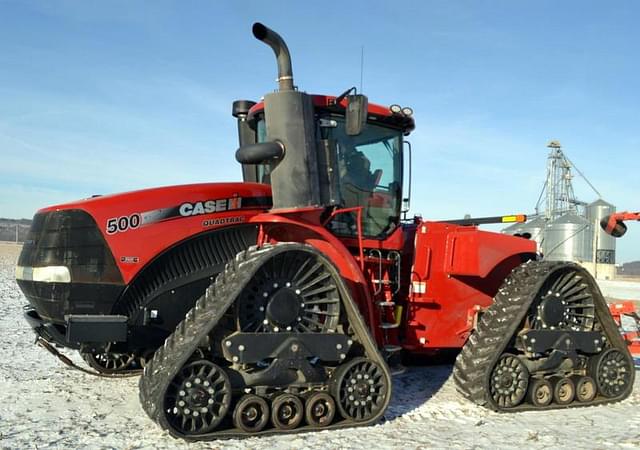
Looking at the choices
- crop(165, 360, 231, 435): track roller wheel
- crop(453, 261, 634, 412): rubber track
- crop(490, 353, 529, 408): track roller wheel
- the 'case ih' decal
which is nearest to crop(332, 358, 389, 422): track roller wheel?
crop(165, 360, 231, 435): track roller wheel

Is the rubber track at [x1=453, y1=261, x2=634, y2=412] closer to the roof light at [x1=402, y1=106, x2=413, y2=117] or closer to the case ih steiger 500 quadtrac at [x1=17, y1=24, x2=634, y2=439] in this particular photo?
the case ih steiger 500 quadtrac at [x1=17, y1=24, x2=634, y2=439]

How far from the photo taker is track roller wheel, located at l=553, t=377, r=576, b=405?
21.6ft

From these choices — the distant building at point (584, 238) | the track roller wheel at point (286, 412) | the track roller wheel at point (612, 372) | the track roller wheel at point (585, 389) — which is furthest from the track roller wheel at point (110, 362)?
the distant building at point (584, 238)

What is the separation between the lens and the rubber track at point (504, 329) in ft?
20.3

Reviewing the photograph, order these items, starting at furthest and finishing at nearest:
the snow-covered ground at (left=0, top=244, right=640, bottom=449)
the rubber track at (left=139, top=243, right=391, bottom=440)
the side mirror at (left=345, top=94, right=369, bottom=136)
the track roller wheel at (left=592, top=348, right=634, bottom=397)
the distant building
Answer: the distant building, the track roller wheel at (left=592, top=348, right=634, bottom=397), the side mirror at (left=345, top=94, right=369, bottom=136), the snow-covered ground at (left=0, top=244, right=640, bottom=449), the rubber track at (left=139, top=243, right=391, bottom=440)

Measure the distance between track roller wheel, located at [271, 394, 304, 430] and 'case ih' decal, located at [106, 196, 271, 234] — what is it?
5.42 feet

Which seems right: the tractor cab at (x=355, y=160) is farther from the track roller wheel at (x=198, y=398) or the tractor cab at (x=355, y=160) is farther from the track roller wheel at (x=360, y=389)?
the track roller wheel at (x=198, y=398)

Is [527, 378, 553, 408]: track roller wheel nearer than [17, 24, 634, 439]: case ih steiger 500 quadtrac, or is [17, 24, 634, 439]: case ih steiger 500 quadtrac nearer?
[17, 24, 634, 439]: case ih steiger 500 quadtrac

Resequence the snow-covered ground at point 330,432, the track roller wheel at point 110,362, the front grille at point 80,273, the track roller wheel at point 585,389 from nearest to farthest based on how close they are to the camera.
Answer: the snow-covered ground at point 330,432 → the front grille at point 80,273 → the track roller wheel at point 585,389 → the track roller wheel at point 110,362

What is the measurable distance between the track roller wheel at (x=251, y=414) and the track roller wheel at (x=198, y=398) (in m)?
0.11

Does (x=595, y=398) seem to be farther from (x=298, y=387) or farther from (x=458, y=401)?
(x=298, y=387)

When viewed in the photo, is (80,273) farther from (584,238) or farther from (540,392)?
(584,238)

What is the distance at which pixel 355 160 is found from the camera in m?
6.54

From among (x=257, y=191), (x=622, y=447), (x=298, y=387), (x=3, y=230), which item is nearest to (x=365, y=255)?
(x=257, y=191)
